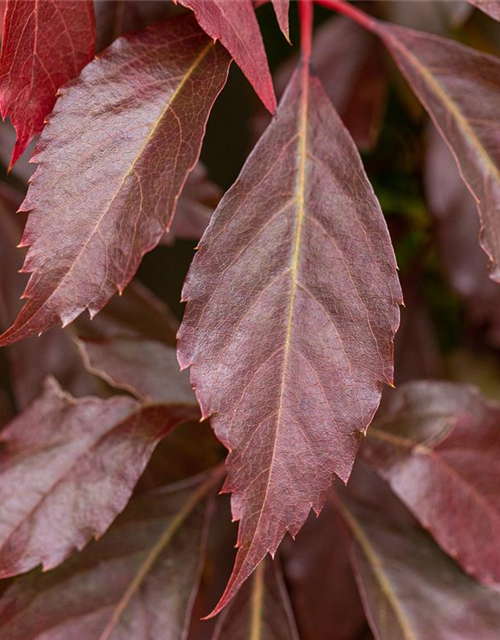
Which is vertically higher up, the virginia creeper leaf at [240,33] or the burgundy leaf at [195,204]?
the virginia creeper leaf at [240,33]

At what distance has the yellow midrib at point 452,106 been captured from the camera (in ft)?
1.63

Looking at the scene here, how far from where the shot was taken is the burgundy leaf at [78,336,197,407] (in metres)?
0.57

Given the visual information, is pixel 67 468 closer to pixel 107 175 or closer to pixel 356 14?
pixel 107 175

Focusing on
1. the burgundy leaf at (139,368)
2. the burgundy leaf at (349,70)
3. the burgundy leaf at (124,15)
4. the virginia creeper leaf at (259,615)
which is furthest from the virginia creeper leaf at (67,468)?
the burgundy leaf at (349,70)

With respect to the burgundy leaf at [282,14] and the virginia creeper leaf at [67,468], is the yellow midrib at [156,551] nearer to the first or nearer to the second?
the virginia creeper leaf at [67,468]

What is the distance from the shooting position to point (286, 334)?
1.38ft

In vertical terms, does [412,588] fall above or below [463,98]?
below

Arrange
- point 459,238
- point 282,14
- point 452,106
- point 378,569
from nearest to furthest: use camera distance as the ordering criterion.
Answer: point 282,14, point 452,106, point 378,569, point 459,238

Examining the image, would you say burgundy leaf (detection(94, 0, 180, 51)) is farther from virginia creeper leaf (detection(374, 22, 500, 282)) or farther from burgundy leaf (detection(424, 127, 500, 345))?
burgundy leaf (detection(424, 127, 500, 345))

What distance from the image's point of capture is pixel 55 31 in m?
0.42

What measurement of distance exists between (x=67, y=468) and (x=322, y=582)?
0.33 meters

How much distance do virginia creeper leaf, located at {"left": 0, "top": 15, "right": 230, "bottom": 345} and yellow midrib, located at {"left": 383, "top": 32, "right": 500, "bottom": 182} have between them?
0.53ft

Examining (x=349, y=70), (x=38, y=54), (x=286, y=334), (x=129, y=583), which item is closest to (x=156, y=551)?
(x=129, y=583)

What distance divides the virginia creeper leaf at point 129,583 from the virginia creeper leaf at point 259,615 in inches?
1.3
